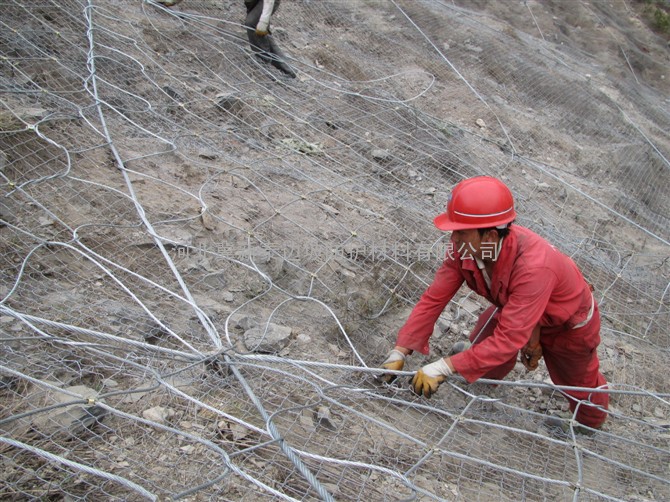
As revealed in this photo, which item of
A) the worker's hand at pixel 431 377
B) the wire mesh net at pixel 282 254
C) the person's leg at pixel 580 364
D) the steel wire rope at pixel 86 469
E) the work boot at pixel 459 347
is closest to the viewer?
the steel wire rope at pixel 86 469

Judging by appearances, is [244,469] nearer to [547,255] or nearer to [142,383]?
[142,383]

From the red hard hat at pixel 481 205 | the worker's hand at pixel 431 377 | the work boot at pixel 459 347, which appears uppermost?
the red hard hat at pixel 481 205

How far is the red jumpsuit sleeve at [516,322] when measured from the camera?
2.11 metres

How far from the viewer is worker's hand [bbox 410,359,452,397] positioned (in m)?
2.19

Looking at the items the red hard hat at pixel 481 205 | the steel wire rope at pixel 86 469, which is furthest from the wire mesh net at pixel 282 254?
the red hard hat at pixel 481 205

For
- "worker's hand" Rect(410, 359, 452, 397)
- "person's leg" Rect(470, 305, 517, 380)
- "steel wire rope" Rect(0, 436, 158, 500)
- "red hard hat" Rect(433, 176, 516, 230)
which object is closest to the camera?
"steel wire rope" Rect(0, 436, 158, 500)

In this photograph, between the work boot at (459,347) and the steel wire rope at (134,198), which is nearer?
the steel wire rope at (134,198)

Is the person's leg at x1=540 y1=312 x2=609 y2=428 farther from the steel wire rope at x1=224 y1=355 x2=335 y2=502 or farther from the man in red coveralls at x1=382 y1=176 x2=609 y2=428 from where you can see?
the steel wire rope at x1=224 y1=355 x2=335 y2=502

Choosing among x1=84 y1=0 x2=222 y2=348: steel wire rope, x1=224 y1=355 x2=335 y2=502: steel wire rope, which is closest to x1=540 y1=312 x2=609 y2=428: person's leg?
x1=224 y1=355 x2=335 y2=502: steel wire rope

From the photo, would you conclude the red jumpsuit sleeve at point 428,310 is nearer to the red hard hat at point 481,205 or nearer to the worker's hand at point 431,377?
the worker's hand at point 431,377

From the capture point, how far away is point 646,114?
23.0 ft

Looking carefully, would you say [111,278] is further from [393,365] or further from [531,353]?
[531,353]

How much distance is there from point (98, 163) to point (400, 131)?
99.1 inches

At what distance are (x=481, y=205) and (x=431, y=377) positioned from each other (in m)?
0.73
